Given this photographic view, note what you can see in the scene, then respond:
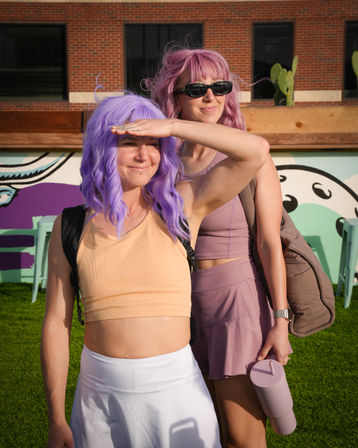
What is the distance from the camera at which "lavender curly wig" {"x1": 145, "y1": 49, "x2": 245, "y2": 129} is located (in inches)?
88.3

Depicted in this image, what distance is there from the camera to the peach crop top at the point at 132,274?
1617mm

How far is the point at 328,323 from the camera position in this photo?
89.0 inches

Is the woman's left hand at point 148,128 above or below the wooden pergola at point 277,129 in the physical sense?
above

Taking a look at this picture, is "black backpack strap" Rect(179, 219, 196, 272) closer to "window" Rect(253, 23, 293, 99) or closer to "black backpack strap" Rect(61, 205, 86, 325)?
"black backpack strap" Rect(61, 205, 86, 325)

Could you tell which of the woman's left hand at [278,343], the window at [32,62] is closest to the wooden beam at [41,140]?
the woman's left hand at [278,343]

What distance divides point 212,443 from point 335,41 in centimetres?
1697

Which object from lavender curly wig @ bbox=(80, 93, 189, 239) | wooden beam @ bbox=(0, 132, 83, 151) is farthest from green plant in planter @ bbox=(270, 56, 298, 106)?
lavender curly wig @ bbox=(80, 93, 189, 239)

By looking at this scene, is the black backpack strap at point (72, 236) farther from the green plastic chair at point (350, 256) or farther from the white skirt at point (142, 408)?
the green plastic chair at point (350, 256)

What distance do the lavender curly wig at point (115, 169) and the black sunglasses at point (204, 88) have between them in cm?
54

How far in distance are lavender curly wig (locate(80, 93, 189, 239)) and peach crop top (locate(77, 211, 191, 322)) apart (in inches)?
2.3

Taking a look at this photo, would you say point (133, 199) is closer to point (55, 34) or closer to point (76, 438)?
point (76, 438)

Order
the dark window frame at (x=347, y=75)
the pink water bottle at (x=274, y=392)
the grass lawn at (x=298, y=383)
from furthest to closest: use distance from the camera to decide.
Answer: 1. the dark window frame at (x=347, y=75)
2. the grass lawn at (x=298, y=383)
3. the pink water bottle at (x=274, y=392)

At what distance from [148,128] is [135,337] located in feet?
2.09

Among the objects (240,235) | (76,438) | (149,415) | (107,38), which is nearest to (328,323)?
(240,235)
